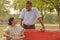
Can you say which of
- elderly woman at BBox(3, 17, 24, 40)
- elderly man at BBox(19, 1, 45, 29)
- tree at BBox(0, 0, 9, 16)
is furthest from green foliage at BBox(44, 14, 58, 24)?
elderly woman at BBox(3, 17, 24, 40)

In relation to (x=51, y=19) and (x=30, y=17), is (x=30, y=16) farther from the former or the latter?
(x=51, y=19)

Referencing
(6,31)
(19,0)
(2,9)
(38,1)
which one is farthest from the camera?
(2,9)

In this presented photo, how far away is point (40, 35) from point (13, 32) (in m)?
0.84

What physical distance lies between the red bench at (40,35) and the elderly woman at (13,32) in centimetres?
39

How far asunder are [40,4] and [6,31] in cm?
1842

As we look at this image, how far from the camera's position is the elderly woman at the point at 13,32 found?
6129 millimetres

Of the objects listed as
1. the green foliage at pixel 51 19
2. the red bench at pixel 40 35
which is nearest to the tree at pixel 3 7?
the green foliage at pixel 51 19

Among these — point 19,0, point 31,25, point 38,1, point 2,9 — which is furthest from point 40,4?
point 2,9

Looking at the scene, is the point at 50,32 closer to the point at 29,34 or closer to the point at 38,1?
the point at 29,34

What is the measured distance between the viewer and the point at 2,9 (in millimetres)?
45625

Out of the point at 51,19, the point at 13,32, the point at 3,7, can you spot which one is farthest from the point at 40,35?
the point at 51,19

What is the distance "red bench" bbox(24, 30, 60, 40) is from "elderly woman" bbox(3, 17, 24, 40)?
39 cm

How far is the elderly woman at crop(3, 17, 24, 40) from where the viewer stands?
6129 millimetres

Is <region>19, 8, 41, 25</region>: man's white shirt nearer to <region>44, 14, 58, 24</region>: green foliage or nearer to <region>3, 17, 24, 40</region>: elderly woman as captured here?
<region>3, 17, 24, 40</region>: elderly woman
